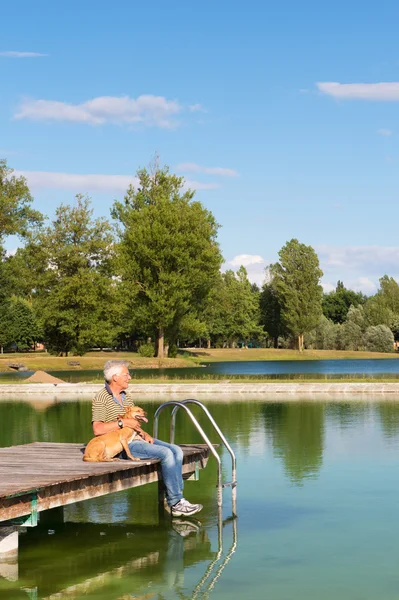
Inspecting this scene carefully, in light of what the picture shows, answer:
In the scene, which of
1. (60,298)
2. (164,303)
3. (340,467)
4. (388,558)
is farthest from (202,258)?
(388,558)

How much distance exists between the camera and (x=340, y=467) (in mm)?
14148

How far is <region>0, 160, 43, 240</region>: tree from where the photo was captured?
6750 centimetres

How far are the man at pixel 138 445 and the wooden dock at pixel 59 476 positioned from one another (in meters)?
0.15

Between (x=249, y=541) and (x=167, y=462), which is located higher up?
(x=167, y=462)

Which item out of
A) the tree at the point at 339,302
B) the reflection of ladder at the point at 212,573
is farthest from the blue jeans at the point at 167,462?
the tree at the point at 339,302

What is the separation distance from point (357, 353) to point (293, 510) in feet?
320

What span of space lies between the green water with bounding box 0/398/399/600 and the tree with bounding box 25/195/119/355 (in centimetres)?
5508

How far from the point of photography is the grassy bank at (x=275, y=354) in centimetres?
9572

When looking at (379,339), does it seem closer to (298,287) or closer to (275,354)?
(298,287)

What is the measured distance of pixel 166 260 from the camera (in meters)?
71.2

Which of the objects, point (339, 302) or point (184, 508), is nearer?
point (184, 508)

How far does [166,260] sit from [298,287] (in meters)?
36.6

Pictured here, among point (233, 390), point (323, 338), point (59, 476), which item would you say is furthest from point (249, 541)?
point (323, 338)

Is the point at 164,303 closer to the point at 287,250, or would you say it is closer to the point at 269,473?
the point at 287,250
